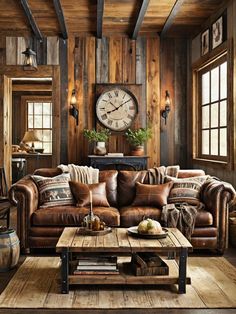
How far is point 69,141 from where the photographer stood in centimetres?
785

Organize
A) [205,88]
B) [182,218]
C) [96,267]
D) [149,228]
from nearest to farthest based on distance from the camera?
[96,267]
[149,228]
[182,218]
[205,88]

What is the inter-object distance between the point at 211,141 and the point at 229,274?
3073mm

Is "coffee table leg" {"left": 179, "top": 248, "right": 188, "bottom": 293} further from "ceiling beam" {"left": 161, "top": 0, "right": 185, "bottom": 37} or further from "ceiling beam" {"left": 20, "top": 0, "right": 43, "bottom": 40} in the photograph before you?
"ceiling beam" {"left": 20, "top": 0, "right": 43, "bottom": 40}

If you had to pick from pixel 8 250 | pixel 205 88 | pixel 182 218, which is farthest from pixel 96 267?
pixel 205 88

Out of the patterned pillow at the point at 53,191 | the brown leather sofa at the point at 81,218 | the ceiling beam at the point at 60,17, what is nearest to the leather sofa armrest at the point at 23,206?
the brown leather sofa at the point at 81,218

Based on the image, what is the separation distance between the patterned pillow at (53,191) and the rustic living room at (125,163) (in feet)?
0.05

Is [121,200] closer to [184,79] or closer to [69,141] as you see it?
[69,141]

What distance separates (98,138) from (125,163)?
599 mm

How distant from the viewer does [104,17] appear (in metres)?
6.86

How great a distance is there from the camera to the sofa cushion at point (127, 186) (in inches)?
219

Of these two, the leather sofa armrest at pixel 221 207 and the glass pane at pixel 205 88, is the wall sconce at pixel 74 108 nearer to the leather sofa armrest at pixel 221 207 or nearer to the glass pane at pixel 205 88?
the glass pane at pixel 205 88

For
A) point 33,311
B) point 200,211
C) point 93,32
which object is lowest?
point 33,311

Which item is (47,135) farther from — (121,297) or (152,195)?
(121,297)

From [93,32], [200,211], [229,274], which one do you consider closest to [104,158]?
[93,32]
